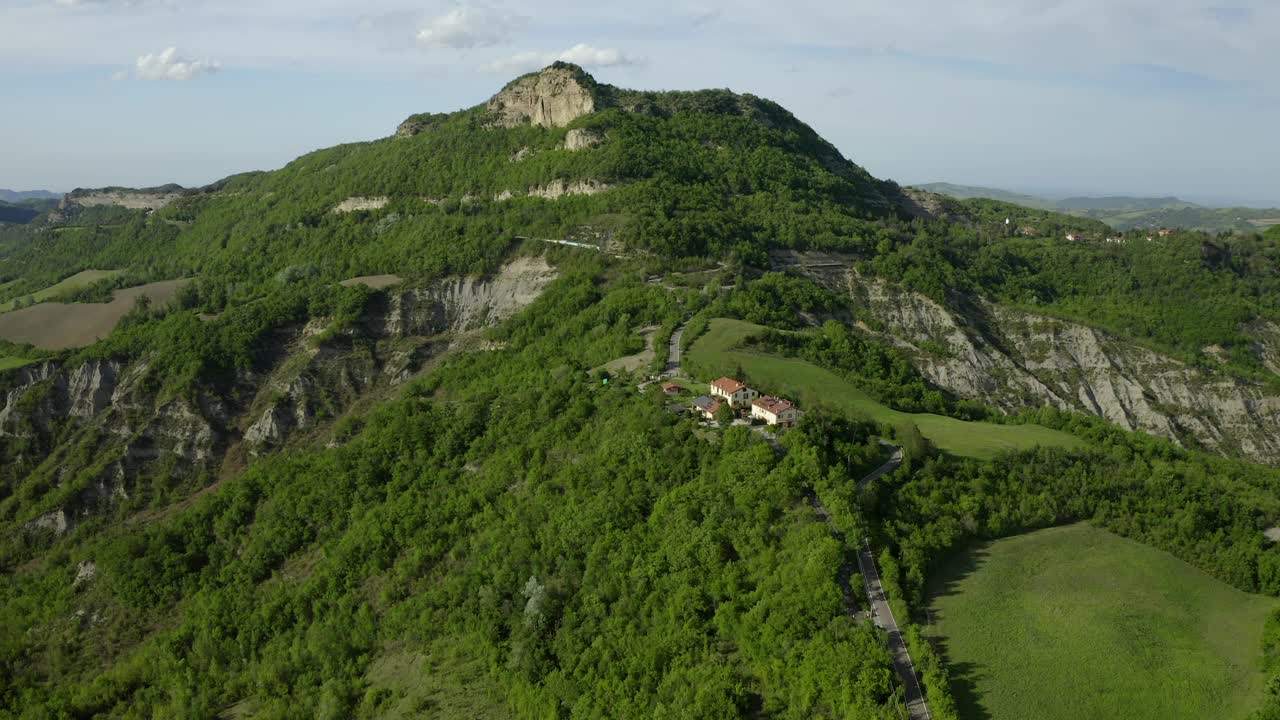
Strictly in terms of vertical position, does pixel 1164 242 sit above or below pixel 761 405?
above

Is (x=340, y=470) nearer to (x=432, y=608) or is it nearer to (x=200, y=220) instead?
(x=432, y=608)

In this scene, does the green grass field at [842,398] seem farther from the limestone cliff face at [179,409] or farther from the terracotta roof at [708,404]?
the limestone cliff face at [179,409]

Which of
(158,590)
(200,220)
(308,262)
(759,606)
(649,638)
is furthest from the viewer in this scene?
(200,220)

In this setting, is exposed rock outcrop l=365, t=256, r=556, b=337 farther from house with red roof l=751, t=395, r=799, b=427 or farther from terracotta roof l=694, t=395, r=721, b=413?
house with red roof l=751, t=395, r=799, b=427

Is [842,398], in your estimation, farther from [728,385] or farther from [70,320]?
[70,320]

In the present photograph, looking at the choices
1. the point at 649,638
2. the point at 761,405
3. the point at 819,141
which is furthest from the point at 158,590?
the point at 819,141
